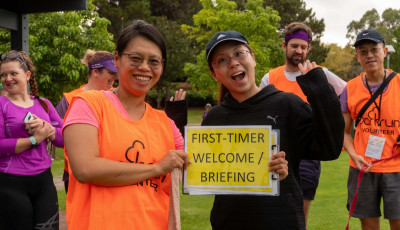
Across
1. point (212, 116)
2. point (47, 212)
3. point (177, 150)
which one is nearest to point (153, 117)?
point (177, 150)

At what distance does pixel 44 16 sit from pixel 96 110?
55.7 ft

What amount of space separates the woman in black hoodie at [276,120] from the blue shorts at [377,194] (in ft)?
8.18

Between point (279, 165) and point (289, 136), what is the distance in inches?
13.9

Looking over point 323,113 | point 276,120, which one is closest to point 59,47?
point 276,120

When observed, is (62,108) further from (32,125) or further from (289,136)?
(289,136)

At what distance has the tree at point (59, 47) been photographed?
54.3 ft

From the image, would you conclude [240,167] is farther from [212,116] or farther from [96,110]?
[96,110]

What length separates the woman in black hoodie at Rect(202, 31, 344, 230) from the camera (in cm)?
241

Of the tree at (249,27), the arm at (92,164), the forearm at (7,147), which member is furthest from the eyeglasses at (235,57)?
the tree at (249,27)

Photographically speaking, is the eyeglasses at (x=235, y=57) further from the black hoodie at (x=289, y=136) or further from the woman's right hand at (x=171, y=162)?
the woman's right hand at (x=171, y=162)

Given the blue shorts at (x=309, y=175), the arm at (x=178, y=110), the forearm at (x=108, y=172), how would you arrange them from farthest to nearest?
1. the blue shorts at (x=309, y=175)
2. the arm at (x=178, y=110)
3. the forearm at (x=108, y=172)

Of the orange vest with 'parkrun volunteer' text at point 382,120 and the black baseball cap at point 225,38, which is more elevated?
the black baseball cap at point 225,38

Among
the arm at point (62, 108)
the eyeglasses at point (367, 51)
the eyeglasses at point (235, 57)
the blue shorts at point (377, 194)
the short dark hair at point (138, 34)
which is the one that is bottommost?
the blue shorts at point (377, 194)

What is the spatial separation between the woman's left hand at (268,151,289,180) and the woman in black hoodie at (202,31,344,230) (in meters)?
0.23
